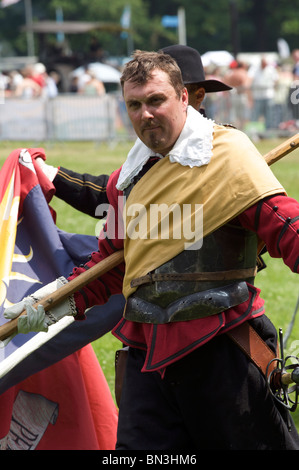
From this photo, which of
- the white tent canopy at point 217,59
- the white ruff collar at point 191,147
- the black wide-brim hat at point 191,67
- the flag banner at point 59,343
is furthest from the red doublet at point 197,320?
the white tent canopy at point 217,59

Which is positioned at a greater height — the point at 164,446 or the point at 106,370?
the point at 164,446

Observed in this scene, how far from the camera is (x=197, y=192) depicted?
3.35 m

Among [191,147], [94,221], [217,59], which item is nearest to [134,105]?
[191,147]

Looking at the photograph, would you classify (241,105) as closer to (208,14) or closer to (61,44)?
(61,44)

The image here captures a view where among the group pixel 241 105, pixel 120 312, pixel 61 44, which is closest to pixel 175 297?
pixel 120 312

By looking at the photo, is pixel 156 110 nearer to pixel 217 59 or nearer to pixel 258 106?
pixel 258 106

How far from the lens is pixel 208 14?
182 ft

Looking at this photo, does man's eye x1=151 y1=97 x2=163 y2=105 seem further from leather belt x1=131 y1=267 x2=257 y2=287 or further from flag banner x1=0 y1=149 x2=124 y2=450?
flag banner x1=0 y1=149 x2=124 y2=450

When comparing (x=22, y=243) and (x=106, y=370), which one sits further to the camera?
(x=106, y=370)

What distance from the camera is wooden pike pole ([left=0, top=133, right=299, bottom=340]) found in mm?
3750

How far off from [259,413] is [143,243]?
78 centimetres

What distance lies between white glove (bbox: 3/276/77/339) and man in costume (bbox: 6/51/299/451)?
413mm

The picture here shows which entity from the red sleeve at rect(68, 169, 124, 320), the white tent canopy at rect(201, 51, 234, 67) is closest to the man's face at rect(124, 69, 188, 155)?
the red sleeve at rect(68, 169, 124, 320)

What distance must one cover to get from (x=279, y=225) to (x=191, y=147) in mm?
487
